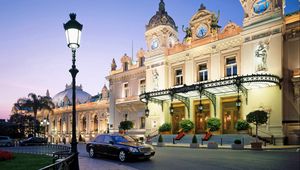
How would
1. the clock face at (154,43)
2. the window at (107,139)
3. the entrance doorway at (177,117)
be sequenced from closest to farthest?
the window at (107,139)
the entrance doorway at (177,117)
the clock face at (154,43)

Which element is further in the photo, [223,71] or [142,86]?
[142,86]

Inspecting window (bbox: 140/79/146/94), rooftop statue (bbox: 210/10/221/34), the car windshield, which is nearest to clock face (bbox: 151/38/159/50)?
window (bbox: 140/79/146/94)

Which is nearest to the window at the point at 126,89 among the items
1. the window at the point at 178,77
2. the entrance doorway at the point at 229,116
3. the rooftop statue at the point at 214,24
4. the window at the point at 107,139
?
the window at the point at 178,77

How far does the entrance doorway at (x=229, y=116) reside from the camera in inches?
1203

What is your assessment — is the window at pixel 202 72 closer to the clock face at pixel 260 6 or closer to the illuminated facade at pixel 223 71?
the illuminated facade at pixel 223 71

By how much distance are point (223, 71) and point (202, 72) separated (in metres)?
3.25

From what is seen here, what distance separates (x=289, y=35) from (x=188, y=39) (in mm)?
12354

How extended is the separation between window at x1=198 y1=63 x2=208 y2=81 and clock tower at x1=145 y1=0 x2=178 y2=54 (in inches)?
260

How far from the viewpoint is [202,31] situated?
114ft

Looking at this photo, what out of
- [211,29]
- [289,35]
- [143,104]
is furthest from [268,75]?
[143,104]

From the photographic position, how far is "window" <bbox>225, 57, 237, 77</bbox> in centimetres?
3161

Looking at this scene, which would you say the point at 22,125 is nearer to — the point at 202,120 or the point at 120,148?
the point at 202,120

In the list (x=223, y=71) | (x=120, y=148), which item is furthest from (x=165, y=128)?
(x=120, y=148)

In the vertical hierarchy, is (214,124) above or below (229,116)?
below
